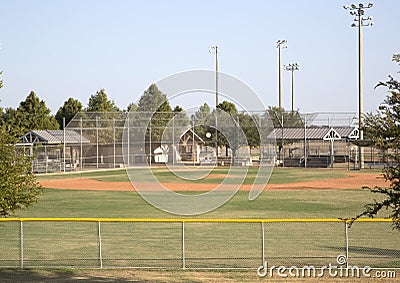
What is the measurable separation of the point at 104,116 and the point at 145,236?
54854 millimetres

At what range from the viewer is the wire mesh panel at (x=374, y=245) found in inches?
699

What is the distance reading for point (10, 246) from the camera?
818 inches

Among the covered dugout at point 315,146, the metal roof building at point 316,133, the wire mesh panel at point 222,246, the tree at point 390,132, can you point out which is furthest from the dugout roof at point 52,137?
the tree at point 390,132

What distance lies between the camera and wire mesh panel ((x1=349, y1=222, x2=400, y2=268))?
1775 cm

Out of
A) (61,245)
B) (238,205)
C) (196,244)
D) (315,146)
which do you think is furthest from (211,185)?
(315,146)

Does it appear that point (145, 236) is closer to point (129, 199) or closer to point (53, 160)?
point (129, 199)

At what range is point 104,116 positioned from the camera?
76188 millimetres

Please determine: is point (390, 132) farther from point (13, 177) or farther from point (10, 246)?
point (10, 246)

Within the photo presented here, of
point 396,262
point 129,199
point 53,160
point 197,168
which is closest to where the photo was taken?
point 396,262

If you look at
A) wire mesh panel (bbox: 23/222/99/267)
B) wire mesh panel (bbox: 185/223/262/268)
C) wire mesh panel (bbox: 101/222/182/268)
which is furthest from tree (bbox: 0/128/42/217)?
wire mesh panel (bbox: 185/223/262/268)

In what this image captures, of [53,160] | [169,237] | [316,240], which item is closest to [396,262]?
[316,240]

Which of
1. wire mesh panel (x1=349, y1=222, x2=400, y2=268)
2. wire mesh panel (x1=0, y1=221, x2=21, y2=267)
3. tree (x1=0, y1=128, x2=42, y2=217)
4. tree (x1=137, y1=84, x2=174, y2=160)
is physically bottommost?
wire mesh panel (x1=0, y1=221, x2=21, y2=267)

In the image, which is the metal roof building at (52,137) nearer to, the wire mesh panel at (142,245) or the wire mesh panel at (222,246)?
the wire mesh panel at (142,245)

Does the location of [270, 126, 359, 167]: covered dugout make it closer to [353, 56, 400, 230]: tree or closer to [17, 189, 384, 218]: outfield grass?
[17, 189, 384, 218]: outfield grass
